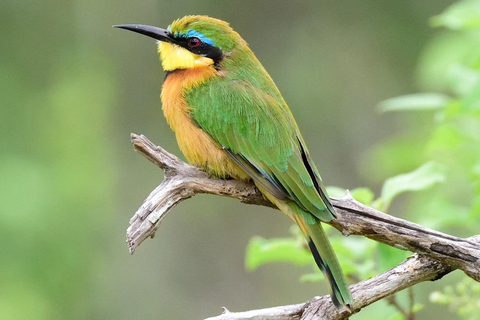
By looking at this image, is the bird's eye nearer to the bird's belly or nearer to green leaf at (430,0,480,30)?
the bird's belly

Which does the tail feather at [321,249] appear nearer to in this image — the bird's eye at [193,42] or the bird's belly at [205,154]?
the bird's belly at [205,154]

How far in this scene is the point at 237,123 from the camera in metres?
3.31

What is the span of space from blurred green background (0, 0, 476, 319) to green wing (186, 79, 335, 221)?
2.87 metres

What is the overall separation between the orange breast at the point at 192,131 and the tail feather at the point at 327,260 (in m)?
0.43

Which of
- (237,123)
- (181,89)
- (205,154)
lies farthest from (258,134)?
(181,89)

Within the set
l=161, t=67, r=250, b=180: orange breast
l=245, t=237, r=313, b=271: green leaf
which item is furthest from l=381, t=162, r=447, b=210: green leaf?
l=161, t=67, r=250, b=180: orange breast

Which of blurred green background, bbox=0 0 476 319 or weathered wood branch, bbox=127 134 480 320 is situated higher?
blurred green background, bbox=0 0 476 319

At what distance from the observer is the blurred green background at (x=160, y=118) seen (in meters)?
6.32

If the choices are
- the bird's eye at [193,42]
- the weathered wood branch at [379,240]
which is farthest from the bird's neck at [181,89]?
the weathered wood branch at [379,240]

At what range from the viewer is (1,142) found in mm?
6031

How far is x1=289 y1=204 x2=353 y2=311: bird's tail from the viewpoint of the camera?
253cm

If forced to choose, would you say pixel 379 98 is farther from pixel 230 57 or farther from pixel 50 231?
pixel 230 57

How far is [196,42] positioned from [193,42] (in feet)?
0.05

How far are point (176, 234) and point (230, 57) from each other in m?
4.32
